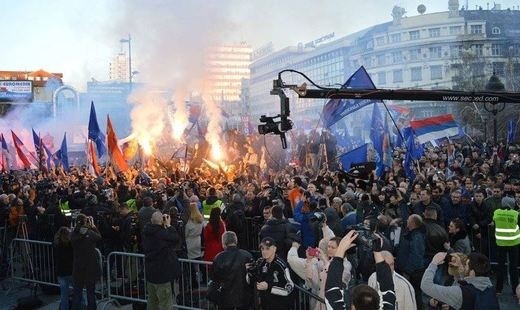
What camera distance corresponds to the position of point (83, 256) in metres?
8.98

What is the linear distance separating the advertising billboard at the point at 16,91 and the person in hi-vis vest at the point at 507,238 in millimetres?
77941

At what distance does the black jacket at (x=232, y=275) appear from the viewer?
6.91 m

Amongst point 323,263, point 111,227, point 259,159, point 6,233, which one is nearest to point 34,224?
point 6,233

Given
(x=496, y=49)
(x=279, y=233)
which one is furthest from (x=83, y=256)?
(x=496, y=49)

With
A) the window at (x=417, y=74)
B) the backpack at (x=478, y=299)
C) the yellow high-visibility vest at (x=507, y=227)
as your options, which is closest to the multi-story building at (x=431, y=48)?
the window at (x=417, y=74)

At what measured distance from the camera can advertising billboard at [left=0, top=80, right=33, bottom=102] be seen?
77.7 m

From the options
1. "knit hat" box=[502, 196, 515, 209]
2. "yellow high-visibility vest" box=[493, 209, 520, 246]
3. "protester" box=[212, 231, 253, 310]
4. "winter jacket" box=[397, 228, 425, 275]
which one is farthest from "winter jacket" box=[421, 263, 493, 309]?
"knit hat" box=[502, 196, 515, 209]

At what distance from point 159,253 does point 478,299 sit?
459 cm

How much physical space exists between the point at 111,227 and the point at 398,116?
26.0 metres

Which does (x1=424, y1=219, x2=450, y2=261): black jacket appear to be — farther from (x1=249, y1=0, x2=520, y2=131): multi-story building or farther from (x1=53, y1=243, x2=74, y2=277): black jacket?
(x1=249, y1=0, x2=520, y2=131): multi-story building

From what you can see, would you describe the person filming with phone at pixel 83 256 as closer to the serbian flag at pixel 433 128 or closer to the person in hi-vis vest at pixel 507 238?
the person in hi-vis vest at pixel 507 238

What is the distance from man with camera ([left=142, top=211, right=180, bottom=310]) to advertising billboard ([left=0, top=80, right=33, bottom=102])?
76.5 metres

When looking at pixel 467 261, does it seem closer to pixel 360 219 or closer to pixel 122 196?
pixel 360 219

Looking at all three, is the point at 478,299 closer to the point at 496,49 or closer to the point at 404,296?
the point at 404,296
